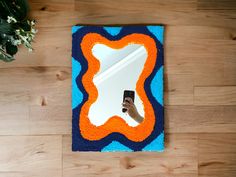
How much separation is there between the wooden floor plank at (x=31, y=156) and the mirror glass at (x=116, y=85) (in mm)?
195

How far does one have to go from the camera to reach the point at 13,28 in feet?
3.56

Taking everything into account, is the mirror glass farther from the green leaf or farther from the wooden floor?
the green leaf

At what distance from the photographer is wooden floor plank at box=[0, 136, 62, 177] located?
4.10 feet

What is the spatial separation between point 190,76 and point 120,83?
0.89ft

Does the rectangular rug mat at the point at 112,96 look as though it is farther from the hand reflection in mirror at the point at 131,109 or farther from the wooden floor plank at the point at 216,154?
the wooden floor plank at the point at 216,154

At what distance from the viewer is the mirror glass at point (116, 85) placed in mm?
1237

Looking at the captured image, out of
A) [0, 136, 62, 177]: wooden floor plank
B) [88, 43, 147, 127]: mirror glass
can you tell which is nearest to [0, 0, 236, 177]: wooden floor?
[0, 136, 62, 177]: wooden floor plank

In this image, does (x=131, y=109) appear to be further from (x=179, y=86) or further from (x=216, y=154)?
(x=216, y=154)

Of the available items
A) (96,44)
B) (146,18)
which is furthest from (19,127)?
(146,18)

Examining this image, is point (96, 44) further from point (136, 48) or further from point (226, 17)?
point (226, 17)

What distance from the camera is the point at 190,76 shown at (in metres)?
1.25

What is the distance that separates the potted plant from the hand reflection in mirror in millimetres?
409

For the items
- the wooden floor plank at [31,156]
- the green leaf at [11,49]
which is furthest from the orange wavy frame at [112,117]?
the green leaf at [11,49]

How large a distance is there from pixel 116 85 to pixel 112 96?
0.15 feet
